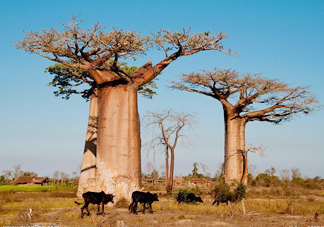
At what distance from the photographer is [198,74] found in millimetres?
21484

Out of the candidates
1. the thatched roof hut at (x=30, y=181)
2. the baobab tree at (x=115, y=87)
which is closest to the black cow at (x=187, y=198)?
the baobab tree at (x=115, y=87)

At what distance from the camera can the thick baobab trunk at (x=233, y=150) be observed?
69.2 feet

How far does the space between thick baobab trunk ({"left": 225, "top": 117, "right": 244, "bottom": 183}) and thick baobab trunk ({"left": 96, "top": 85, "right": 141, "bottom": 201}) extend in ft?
27.7

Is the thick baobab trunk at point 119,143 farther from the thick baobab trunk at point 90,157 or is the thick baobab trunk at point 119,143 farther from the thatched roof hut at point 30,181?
the thatched roof hut at point 30,181

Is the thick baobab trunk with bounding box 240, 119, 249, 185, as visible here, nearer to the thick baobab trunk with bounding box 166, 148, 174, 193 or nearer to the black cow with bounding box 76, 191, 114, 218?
the thick baobab trunk with bounding box 166, 148, 174, 193

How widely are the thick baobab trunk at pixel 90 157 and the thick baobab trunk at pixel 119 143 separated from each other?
21.8 ft

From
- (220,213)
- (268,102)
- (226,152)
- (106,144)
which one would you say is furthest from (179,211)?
(268,102)

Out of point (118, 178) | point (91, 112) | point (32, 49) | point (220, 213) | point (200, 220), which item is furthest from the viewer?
point (91, 112)

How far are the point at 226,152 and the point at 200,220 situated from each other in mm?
11205

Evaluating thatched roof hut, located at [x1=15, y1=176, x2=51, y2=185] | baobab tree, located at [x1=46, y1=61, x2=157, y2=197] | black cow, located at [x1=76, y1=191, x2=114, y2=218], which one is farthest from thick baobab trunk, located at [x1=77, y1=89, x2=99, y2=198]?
thatched roof hut, located at [x1=15, y1=176, x2=51, y2=185]

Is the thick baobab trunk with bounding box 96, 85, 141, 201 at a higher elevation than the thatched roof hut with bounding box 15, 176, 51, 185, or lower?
higher

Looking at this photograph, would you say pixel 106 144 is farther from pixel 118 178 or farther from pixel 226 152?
pixel 226 152

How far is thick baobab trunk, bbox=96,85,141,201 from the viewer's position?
524 inches

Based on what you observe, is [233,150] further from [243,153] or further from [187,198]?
[187,198]
